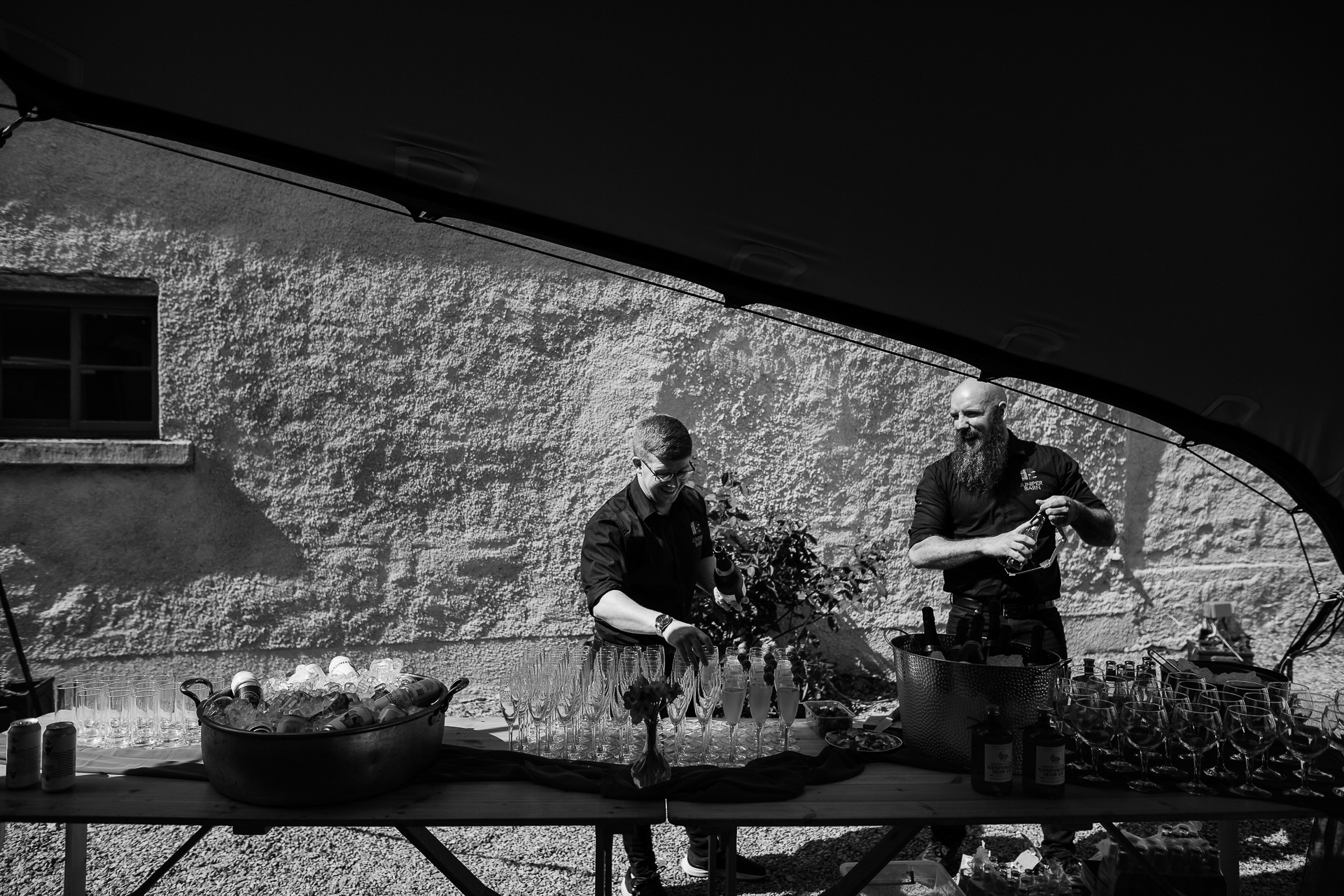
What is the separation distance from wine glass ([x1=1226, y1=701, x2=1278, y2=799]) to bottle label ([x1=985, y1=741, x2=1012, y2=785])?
0.62 metres

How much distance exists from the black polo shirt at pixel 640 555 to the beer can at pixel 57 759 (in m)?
1.51

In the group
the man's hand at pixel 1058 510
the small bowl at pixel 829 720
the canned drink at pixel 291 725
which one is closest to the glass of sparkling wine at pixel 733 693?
the small bowl at pixel 829 720

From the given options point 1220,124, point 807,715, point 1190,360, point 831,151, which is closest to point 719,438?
point 807,715

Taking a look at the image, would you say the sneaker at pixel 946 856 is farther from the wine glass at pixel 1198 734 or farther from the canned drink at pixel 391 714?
the canned drink at pixel 391 714

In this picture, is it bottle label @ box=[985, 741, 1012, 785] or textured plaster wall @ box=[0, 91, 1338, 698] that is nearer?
bottle label @ box=[985, 741, 1012, 785]

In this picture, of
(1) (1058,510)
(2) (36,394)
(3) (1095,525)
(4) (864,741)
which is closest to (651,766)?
(4) (864,741)

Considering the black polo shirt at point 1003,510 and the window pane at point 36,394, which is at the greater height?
the window pane at point 36,394

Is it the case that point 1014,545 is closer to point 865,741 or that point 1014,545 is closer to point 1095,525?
point 1095,525

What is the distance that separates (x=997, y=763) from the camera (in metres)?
2.33

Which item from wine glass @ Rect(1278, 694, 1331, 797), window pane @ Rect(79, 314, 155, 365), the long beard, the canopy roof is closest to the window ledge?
Result: window pane @ Rect(79, 314, 155, 365)

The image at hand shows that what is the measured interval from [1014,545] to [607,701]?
169 centimetres

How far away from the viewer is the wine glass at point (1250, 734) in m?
2.36

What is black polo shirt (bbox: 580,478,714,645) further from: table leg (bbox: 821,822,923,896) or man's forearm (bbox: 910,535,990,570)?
table leg (bbox: 821,822,923,896)

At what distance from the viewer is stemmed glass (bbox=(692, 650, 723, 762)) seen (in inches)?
101
